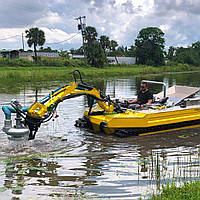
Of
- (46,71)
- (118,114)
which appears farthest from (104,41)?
(118,114)

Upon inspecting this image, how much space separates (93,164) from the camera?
23.7 ft

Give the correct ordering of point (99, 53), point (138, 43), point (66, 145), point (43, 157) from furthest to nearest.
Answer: point (138, 43)
point (99, 53)
point (66, 145)
point (43, 157)

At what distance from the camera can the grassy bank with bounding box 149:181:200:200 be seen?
493 centimetres

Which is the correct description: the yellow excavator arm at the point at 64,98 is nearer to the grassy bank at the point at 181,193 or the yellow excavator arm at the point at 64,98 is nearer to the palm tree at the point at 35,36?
the grassy bank at the point at 181,193

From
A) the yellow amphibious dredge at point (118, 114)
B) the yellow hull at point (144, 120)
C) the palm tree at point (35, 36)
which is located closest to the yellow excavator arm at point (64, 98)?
the yellow amphibious dredge at point (118, 114)

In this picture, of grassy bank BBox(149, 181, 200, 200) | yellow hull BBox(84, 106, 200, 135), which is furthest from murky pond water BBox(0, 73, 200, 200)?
grassy bank BBox(149, 181, 200, 200)

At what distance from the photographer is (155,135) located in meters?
9.97

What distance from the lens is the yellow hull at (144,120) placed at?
31.3ft

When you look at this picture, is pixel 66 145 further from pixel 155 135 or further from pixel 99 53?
pixel 99 53

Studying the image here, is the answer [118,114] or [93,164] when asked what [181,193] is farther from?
[118,114]

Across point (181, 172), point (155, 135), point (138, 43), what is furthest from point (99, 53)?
point (181, 172)

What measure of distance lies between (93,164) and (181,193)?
8.35 feet

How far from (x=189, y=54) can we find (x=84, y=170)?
321 feet

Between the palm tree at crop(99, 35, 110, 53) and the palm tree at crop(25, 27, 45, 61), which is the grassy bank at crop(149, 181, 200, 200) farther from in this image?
the palm tree at crop(99, 35, 110, 53)
